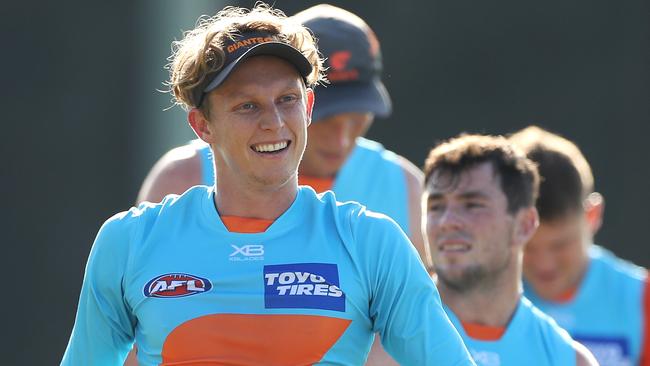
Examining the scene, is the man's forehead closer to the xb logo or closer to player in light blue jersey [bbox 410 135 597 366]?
player in light blue jersey [bbox 410 135 597 366]

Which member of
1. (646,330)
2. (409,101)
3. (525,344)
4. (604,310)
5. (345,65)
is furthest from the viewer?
(409,101)

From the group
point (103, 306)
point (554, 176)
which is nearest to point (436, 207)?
point (554, 176)

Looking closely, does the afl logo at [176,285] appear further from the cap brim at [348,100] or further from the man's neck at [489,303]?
the cap brim at [348,100]

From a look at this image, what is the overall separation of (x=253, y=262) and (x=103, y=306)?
1.28ft

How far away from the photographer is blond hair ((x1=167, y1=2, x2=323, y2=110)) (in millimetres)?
2945

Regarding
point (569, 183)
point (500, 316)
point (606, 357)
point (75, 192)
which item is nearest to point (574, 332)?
point (606, 357)

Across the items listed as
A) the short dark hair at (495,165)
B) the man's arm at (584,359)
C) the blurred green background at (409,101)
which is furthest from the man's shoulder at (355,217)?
the blurred green background at (409,101)

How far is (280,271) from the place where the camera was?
2885mm

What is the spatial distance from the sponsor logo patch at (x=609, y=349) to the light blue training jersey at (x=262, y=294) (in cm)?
274

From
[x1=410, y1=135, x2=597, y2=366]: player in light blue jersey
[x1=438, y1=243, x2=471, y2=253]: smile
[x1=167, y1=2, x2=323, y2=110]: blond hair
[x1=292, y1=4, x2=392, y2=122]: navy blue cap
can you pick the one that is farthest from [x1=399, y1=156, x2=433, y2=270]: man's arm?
[x1=167, y1=2, x2=323, y2=110]: blond hair

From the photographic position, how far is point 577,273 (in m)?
5.74

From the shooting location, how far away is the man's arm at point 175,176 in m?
4.19

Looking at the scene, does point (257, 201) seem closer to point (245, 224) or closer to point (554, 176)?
point (245, 224)

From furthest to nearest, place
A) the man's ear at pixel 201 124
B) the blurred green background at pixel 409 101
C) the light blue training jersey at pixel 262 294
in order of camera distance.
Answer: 1. the blurred green background at pixel 409 101
2. the man's ear at pixel 201 124
3. the light blue training jersey at pixel 262 294
